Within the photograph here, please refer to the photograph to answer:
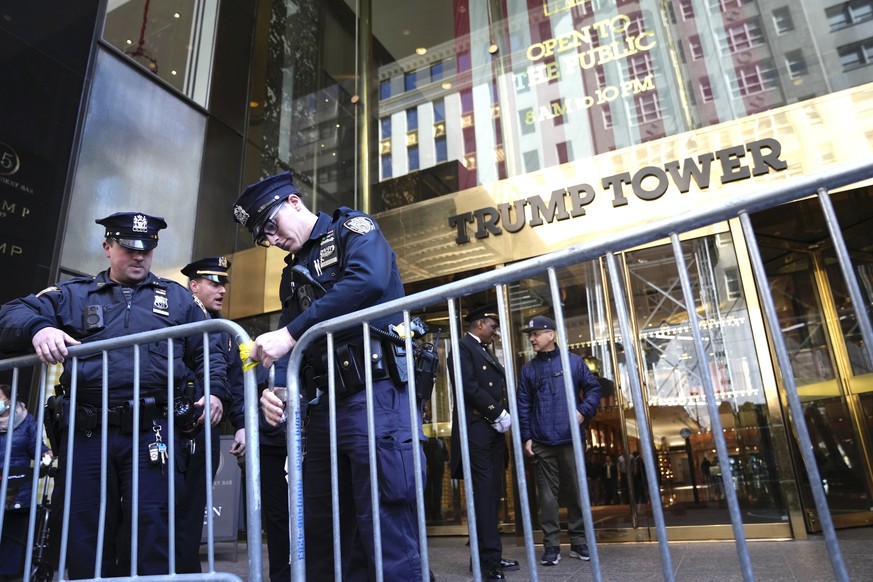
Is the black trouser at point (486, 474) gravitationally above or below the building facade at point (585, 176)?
below

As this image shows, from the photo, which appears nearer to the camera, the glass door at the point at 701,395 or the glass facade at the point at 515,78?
the glass door at the point at 701,395

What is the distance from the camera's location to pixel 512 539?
624 cm

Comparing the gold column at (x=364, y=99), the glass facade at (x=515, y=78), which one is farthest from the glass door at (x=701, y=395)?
the gold column at (x=364, y=99)

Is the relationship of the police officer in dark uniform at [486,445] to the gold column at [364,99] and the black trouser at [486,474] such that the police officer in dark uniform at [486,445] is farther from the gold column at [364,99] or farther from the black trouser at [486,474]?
the gold column at [364,99]

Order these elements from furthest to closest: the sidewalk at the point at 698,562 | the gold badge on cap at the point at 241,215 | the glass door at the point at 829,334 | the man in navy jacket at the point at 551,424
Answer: the glass door at the point at 829,334, the man in navy jacket at the point at 551,424, the sidewalk at the point at 698,562, the gold badge on cap at the point at 241,215

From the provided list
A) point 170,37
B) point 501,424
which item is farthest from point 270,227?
point 170,37

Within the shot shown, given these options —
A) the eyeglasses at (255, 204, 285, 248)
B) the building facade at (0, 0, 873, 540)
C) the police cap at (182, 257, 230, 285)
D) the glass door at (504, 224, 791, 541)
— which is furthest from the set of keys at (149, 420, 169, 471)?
the glass door at (504, 224, 791, 541)

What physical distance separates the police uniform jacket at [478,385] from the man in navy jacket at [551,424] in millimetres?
380

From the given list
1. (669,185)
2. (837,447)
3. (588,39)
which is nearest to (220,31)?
(588,39)

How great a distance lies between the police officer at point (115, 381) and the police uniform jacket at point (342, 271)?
635mm

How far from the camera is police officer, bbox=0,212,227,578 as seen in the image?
2.68 metres

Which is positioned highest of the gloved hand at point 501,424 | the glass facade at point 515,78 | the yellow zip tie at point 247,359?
Answer: the glass facade at point 515,78

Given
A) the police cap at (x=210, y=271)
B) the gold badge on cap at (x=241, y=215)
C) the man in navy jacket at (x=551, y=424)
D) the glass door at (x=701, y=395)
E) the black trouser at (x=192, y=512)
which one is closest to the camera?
the gold badge on cap at (x=241, y=215)

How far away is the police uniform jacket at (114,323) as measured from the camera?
2832 millimetres
